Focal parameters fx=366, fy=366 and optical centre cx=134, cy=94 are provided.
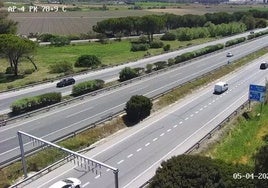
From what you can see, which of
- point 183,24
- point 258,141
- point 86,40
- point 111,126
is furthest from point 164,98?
point 183,24

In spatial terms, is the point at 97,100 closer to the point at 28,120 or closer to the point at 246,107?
the point at 28,120

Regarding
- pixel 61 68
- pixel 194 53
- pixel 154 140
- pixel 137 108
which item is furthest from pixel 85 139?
pixel 194 53

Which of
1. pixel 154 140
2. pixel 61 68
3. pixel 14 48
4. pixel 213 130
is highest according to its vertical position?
pixel 14 48

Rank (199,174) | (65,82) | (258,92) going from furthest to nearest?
(65,82)
(258,92)
(199,174)

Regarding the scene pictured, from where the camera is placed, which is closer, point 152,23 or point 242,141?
point 242,141

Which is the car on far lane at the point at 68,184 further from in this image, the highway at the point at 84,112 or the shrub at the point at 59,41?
the shrub at the point at 59,41

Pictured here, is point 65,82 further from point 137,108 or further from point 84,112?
point 137,108

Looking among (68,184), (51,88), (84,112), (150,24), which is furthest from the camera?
(150,24)

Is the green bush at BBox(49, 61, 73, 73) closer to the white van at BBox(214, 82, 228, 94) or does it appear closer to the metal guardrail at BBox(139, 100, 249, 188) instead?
the white van at BBox(214, 82, 228, 94)
